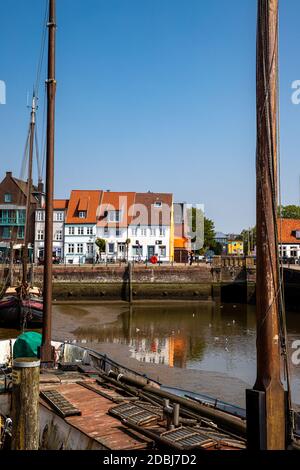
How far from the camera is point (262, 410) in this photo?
493 cm

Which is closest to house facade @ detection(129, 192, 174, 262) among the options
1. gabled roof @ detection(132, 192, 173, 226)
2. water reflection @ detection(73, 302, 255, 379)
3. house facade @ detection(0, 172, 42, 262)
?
gabled roof @ detection(132, 192, 173, 226)

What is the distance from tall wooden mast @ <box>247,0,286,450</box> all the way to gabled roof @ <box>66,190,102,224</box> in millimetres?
60892

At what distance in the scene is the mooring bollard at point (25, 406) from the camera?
20.3 ft

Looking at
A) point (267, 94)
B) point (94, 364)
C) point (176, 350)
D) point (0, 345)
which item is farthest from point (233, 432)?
point (176, 350)

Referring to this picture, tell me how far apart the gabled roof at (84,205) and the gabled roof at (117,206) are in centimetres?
83

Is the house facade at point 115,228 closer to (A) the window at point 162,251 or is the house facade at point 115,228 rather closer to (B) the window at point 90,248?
(B) the window at point 90,248

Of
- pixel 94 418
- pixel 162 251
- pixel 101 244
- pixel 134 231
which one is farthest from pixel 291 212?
pixel 94 418

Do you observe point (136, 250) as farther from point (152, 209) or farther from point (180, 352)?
point (180, 352)

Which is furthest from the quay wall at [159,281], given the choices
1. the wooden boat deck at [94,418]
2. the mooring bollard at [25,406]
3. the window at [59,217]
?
the mooring bollard at [25,406]

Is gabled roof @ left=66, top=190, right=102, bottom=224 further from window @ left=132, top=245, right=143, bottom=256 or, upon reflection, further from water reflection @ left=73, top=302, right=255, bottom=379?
water reflection @ left=73, top=302, right=255, bottom=379

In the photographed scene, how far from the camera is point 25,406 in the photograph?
20.5 ft

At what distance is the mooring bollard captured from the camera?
20.3ft

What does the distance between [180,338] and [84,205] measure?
42.3 meters
